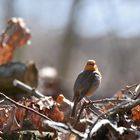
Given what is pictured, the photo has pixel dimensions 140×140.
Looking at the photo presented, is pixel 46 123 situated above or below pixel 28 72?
below

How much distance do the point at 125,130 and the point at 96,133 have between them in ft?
0.48

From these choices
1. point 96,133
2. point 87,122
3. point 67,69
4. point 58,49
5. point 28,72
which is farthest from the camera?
point 58,49

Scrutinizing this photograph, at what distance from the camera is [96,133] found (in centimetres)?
246

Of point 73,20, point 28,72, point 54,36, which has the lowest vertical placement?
point 28,72

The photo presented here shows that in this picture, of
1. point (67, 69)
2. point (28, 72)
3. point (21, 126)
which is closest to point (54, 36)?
point (67, 69)

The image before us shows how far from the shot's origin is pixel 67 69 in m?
17.2

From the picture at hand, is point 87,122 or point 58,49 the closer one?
point 87,122

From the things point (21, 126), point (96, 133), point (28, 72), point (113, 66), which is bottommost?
point (96, 133)

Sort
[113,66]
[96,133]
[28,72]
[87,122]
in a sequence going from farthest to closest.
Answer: [113,66] → [28,72] → [87,122] → [96,133]

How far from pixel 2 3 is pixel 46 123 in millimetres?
16577

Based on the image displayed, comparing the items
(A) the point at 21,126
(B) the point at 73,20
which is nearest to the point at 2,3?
(B) the point at 73,20

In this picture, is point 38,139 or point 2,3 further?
point 2,3

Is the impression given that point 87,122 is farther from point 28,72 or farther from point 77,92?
point 28,72

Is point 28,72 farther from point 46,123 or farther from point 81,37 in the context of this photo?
point 81,37
